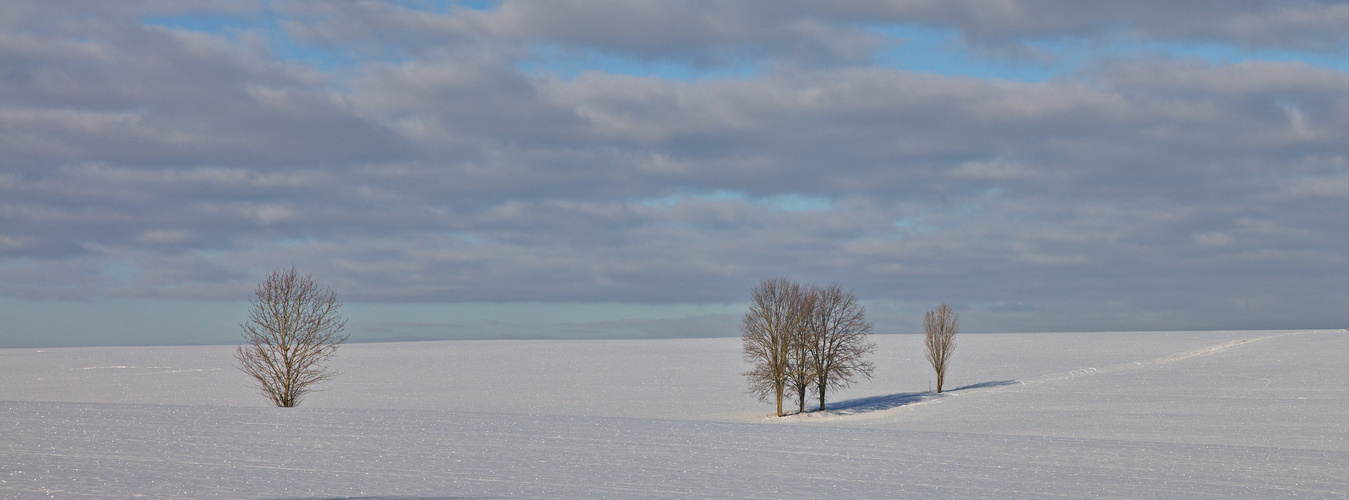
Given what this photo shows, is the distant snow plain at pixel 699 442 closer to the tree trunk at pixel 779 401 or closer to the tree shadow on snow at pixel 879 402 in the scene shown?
the tree shadow on snow at pixel 879 402

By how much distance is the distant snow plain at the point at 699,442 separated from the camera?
74.5 ft

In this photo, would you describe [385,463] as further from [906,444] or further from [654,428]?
[906,444]

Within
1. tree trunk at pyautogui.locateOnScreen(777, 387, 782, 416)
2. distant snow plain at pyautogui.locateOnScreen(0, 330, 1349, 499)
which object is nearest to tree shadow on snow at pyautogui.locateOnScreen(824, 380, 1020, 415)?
distant snow plain at pyautogui.locateOnScreen(0, 330, 1349, 499)

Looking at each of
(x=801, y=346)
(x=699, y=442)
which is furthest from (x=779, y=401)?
(x=699, y=442)

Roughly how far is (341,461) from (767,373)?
29459 mm

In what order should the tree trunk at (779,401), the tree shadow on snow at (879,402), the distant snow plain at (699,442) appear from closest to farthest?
the distant snow plain at (699,442), the tree trunk at (779,401), the tree shadow on snow at (879,402)

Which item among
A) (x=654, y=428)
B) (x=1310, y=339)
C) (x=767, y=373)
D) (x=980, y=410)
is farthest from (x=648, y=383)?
(x=1310, y=339)

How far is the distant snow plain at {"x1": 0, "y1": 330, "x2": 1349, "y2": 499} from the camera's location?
22719mm

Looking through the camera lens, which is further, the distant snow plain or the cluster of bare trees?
the cluster of bare trees

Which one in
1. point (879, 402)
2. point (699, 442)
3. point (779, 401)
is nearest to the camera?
point (699, 442)

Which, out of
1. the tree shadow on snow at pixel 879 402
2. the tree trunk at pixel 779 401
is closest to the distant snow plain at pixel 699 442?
the tree shadow on snow at pixel 879 402

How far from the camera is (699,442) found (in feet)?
102

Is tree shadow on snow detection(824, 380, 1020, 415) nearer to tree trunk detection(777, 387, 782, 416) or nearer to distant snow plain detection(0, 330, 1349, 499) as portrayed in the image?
distant snow plain detection(0, 330, 1349, 499)

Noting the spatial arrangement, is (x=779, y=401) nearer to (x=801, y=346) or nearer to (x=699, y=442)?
(x=801, y=346)
